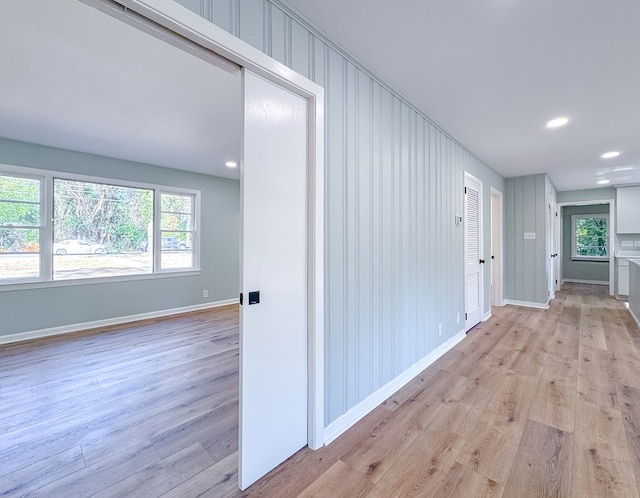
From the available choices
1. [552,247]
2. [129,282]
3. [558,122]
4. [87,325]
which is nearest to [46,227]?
[129,282]

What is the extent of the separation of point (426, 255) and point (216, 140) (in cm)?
291

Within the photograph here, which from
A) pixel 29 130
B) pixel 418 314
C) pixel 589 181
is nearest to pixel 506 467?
pixel 418 314

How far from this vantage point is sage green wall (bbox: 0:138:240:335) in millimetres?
3627

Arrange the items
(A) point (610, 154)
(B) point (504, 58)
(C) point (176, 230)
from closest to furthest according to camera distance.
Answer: (B) point (504, 58), (A) point (610, 154), (C) point (176, 230)

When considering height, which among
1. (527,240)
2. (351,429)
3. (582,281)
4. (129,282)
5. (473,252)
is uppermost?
(527,240)

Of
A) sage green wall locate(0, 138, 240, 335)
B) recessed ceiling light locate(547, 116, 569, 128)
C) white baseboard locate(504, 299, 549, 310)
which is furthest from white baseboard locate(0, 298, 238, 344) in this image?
white baseboard locate(504, 299, 549, 310)

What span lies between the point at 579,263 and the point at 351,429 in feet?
33.2

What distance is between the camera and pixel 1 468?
157cm

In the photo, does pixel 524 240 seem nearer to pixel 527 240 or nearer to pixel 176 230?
pixel 527 240

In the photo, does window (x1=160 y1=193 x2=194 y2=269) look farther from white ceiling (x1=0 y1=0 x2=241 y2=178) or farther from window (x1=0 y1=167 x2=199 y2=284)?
white ceiling (x1=0 y1=0 x2=241 y2=178)

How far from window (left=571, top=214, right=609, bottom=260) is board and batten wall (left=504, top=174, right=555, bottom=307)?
4662mm

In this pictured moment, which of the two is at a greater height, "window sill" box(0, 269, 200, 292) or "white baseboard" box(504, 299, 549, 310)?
"window sill" box(0, 269, 200, 292)

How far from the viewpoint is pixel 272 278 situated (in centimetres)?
153

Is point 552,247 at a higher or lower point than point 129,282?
higher
